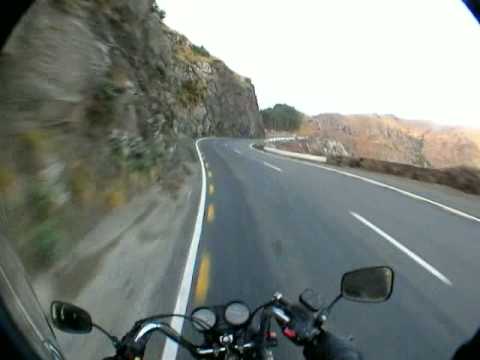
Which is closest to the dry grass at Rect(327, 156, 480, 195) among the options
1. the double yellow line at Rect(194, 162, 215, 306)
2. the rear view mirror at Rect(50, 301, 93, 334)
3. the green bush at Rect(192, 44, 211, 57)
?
the double yellow line at Rect(194, 162, 215, 306)

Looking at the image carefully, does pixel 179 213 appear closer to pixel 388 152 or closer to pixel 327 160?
pixel 327 160

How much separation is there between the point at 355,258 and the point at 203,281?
272 cm

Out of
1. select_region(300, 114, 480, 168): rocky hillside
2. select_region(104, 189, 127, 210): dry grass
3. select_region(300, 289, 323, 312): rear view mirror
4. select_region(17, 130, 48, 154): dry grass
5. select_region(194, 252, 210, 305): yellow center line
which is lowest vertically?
select_region(300, 114, 480, 168): rocky hillside

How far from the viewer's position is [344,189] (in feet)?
52.3

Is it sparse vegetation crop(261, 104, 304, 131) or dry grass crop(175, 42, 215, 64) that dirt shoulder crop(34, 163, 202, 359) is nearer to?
dry grass crop(175, 42, 215, 64)

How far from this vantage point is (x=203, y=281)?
673cm

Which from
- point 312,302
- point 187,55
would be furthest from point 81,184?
point 187,55

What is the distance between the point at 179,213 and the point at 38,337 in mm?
9633

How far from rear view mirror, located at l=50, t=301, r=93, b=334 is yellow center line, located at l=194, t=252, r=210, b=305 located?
3.75 m

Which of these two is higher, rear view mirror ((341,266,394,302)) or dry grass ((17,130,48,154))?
rear view mirror ((341,266,394,302))

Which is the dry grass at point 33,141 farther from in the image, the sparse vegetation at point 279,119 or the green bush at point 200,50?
the sparse vegetation at point 279,119

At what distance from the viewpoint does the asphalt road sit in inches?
209

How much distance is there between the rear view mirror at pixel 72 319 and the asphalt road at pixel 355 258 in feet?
8.02

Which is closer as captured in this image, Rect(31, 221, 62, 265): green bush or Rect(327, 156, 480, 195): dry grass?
Rect(31, 221, 62, 265): green bush
